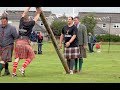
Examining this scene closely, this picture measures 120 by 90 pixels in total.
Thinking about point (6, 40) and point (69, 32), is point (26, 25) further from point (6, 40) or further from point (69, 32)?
point (69, 32)

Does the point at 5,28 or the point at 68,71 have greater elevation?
the point at 5,28

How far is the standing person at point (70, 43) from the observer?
11.9 m

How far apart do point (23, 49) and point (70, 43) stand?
1620 millimetres

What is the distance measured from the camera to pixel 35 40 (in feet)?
105

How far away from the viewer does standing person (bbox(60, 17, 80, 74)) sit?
1195 cm

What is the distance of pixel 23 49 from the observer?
11016 millimetres

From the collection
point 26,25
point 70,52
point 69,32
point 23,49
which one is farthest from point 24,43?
point 70,52

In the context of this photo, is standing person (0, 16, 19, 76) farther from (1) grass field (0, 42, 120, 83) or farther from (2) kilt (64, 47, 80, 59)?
(2) kilt (64, 47, 80, 59)

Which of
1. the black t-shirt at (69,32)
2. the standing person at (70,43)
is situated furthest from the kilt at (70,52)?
the black t-shirt at (69,32)

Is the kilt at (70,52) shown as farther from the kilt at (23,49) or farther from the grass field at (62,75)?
the kilt at (23,49)

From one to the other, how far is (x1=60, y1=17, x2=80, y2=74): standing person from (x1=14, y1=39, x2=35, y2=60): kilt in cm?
131
